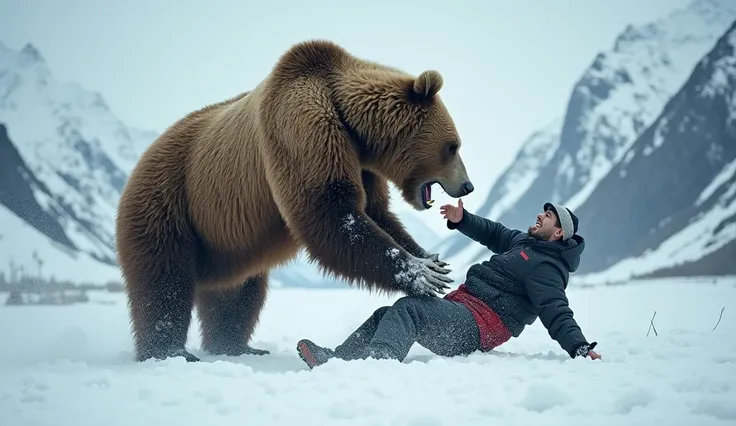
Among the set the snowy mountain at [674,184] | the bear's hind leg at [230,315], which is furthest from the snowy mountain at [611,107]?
the bear's hind leg at [230,315]

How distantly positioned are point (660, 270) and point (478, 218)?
64.0 meters

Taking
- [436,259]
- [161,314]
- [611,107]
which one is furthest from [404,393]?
[611,107]

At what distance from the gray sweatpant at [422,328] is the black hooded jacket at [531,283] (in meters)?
0.27

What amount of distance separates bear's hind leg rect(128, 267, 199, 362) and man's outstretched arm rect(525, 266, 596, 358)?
8.83 feet

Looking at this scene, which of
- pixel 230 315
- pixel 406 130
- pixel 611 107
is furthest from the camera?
pixel 611 107

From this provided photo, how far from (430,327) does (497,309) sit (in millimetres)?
543

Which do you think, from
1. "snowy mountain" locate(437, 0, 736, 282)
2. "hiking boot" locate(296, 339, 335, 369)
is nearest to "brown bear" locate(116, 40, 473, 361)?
"hiking boot" locate(296, 339, 335, 369)

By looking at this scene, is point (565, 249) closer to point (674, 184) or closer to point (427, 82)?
point (427, 82)

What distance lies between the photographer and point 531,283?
4.84 m

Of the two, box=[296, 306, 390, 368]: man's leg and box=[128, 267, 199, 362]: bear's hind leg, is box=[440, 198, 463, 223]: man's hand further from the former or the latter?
box=[128, 267, 199, 362]: bear's hind leg

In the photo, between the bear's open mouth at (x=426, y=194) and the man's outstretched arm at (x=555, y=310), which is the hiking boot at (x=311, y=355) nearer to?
the man's outstretched arm at (x=555, y=310)

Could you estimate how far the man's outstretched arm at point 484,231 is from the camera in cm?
558

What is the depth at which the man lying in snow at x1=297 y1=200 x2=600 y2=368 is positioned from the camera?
459 cm

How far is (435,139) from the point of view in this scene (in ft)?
18.7
